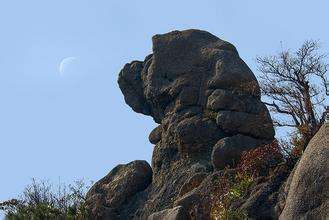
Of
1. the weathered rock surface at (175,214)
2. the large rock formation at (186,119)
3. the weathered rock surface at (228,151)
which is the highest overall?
the large rock formation at (186,119)

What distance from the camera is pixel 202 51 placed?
4025 cm

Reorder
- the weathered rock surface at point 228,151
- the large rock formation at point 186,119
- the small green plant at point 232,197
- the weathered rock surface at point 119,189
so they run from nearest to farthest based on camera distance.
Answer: the small green plant at point 232,197 → the weathered rock surface at point 228,151 → the large rock formation at point 186,119 → the weathered rock surface at point 119,189

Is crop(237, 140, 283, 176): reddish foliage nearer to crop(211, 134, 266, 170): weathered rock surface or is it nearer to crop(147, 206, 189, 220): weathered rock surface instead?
crop(211, 134, 266, 170): weathered rock surface

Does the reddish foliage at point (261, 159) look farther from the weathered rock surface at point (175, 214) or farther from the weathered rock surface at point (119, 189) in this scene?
the weathered rock surface at point (119, 189)

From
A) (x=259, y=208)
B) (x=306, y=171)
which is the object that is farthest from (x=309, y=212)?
(x=259, y=208)

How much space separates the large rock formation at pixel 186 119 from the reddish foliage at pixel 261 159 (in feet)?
5.28

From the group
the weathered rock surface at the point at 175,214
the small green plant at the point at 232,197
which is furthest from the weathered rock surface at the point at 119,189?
the small green plant at the point at 232,197

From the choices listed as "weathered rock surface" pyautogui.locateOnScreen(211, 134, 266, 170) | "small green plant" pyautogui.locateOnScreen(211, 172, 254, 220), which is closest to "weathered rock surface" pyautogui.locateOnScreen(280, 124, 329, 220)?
"small green plant" pyautogui.locateOnScreen(211, 172, 254, 220)

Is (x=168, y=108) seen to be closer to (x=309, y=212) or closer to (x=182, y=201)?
(x=182, y=201)

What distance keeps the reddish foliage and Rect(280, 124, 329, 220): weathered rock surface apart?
19.3ft

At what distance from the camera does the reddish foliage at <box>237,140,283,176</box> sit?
32.3m

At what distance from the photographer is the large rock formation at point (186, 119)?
1417 inches

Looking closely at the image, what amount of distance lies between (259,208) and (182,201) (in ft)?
14.5

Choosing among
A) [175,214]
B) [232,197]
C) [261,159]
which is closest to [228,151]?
[261,159]
